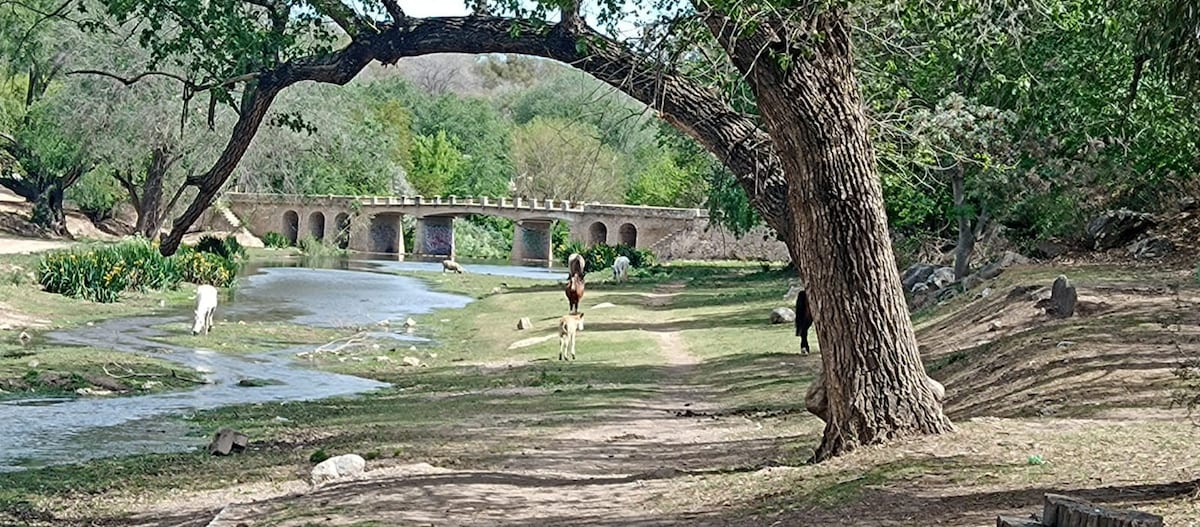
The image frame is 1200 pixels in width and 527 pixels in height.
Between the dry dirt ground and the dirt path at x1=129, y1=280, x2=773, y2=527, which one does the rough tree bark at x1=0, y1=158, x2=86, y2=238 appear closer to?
the dry dirt ground

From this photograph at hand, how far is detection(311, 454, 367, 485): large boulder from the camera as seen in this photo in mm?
11562

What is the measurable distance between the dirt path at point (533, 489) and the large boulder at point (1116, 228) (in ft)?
50.0

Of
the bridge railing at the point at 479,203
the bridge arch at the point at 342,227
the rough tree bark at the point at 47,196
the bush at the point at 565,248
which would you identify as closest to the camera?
the rough tree bark at the point at 47,196

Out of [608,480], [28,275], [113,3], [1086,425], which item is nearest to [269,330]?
[28,275]

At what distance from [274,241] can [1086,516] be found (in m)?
81.1

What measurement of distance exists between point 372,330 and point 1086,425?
23.4 m

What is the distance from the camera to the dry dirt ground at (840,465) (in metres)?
8.42

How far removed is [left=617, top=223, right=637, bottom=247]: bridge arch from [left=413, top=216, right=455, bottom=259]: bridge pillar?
568 inches

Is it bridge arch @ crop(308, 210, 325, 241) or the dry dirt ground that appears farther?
bridge arch @ crop(308, 210, 325, 241)

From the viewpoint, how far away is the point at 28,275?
110 feet

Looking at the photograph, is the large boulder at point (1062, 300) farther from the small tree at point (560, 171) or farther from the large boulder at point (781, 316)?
the small tree at point (560, 171)

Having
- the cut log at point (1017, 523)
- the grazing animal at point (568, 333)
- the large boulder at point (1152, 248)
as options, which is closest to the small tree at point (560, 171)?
the large boulder at point (1152, 248)

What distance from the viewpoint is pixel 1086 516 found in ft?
18.9

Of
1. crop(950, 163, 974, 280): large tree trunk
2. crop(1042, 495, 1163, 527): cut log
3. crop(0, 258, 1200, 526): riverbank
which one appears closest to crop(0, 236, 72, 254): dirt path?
crop(0, 258, 1200, 526): riverbank
